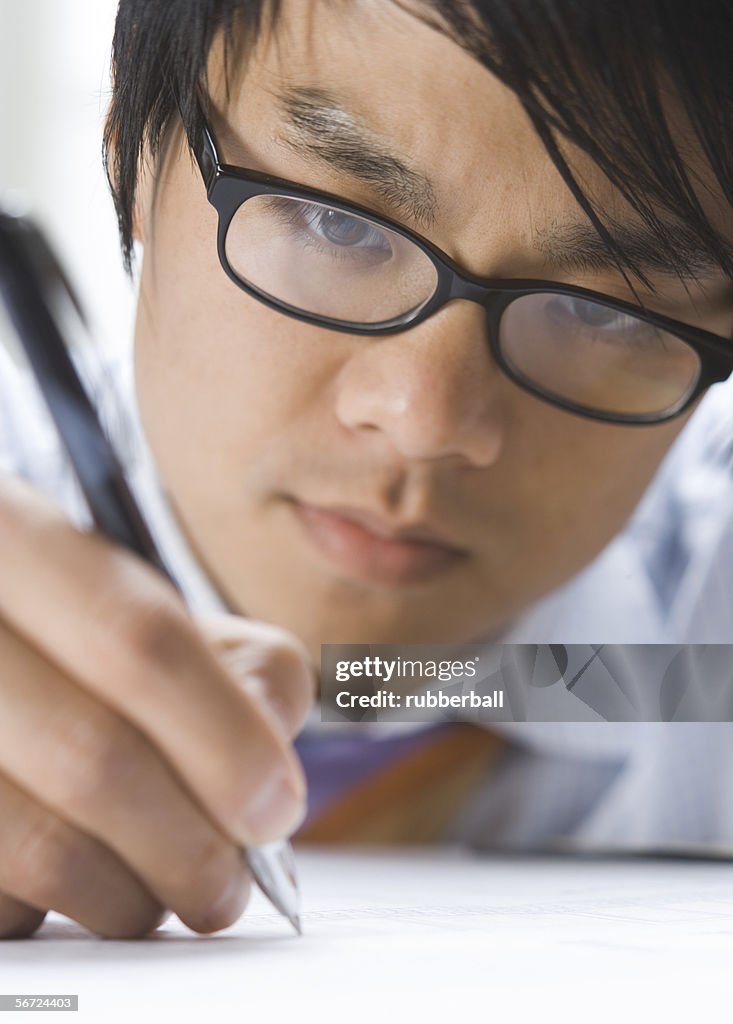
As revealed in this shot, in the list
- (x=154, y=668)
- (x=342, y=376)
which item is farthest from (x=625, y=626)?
(x=154, y=668)

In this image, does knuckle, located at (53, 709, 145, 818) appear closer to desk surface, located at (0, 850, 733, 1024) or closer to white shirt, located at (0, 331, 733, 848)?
desk surface, located at (0, 850, 733, 1024)

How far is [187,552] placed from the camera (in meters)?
0.55

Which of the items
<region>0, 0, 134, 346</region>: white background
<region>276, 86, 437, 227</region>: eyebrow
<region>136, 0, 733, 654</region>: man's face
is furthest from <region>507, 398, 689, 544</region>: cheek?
<region>0, 0, 134, 346</region>: white background

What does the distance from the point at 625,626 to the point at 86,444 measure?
0.30 metres

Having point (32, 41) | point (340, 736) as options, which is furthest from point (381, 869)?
point (32, 41)

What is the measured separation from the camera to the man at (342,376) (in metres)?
0.28

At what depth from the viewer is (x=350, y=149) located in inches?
14.8

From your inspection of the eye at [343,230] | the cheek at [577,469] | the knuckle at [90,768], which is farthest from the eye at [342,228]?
the knuckle at [90,768]

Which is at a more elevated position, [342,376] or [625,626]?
[342,376]

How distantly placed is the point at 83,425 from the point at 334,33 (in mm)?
173

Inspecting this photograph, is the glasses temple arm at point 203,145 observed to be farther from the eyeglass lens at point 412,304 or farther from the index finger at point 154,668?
the index finger at point 154,668

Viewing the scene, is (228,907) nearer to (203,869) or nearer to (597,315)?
(203,869)

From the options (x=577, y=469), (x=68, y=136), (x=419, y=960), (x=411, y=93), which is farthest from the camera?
(x=68, y=136)

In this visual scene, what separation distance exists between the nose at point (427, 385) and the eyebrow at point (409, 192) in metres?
0.04
